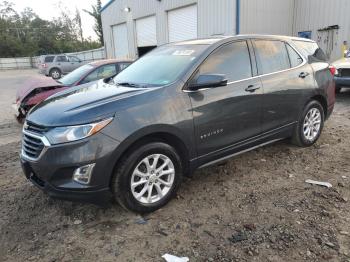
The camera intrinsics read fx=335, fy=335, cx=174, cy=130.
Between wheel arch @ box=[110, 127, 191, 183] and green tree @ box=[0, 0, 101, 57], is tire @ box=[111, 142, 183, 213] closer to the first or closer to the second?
wheel arch @ box=[110, 127, 191, 183]

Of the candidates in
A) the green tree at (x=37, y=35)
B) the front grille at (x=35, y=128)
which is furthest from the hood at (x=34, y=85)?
the green tree at (x=37, y=35)

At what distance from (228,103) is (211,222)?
136 centimetres

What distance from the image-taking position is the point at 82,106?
10.8 feet

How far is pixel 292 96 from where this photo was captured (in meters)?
4.65

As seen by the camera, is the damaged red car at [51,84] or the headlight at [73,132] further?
the damaged red car at [51,84]

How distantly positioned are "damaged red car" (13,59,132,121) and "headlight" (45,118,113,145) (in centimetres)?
380

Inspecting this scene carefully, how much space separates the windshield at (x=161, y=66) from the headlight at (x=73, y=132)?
0.96 meters

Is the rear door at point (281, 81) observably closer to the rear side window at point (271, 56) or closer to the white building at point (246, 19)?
the rear side window at point (271, 56)

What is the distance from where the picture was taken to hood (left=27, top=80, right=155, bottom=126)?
3086 millimetres

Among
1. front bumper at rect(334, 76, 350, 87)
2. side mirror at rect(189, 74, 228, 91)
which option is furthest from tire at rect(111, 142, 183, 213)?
front bumper at rect(334, 76, 350, 87)

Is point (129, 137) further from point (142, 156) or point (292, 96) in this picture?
point (292, 96)

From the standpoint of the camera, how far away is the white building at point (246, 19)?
49.4 feet

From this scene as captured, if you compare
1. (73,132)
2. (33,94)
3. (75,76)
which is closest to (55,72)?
(75,76)

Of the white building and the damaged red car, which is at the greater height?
the white building
